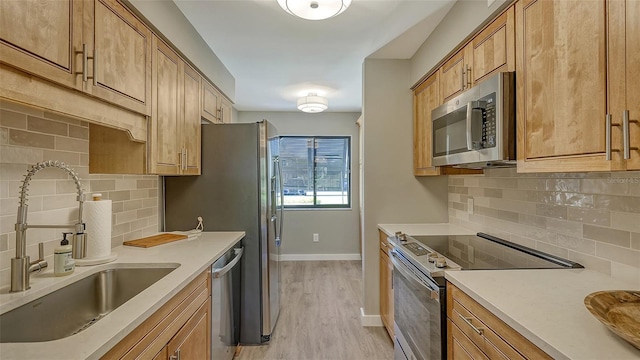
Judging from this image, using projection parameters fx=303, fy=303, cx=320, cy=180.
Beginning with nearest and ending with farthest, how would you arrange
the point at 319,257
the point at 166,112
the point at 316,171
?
the point at 166,112 < the point at 319,257 < the point at 316,171

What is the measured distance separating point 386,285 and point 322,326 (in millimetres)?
744

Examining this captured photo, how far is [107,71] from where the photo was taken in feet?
4.35

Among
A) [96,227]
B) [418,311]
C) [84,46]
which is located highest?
[84,46]

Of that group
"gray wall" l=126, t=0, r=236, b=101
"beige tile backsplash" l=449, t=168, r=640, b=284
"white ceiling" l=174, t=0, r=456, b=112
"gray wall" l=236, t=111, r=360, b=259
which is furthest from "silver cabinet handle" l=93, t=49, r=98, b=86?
"gray wall" l=236, t=111, r=360, b=259

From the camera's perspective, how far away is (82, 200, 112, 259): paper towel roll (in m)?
1.49

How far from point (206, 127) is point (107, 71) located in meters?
1.12

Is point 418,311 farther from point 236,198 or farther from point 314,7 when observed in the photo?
point 314,7

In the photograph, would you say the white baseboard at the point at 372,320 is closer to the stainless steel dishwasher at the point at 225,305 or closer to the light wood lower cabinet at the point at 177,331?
the stainless steel dishwasher at the point at 225,305

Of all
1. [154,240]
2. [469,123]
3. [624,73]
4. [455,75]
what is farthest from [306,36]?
[624,73]

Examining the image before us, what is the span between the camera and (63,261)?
49.9 inches

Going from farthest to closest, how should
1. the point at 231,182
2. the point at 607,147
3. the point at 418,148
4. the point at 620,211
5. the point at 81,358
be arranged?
the point at 418,148
the point at 231,182
the point at 620,211
the point at 607,147
the point at 81,358

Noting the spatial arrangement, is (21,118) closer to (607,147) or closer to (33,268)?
(33,268)

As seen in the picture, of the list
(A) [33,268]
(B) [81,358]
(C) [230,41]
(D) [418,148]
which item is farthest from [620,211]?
(C) [230,41]

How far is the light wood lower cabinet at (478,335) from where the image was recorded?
37.0 inches
